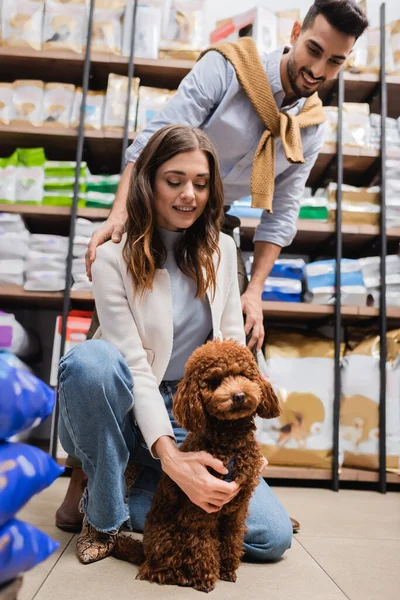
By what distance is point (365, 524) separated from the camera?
1.61m

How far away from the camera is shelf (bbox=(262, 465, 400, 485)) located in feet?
7.02

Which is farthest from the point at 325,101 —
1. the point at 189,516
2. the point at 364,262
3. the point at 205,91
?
the point at 189,516

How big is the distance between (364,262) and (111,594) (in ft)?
5.89

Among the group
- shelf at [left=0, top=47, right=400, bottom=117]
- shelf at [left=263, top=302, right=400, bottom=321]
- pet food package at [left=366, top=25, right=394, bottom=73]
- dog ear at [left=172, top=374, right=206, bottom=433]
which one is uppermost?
pet food package at [left=366, top=25, right=394, bottom=73]

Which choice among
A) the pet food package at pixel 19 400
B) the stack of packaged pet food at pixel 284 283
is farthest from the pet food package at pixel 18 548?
Answer: the stack of packaged pet food at pixel 284 283

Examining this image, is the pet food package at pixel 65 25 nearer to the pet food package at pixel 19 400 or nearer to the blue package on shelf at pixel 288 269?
the blue package on shelf at pixel 288 269

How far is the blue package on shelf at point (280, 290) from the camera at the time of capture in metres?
2.30

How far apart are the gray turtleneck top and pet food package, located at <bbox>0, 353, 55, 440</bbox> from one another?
0.66m

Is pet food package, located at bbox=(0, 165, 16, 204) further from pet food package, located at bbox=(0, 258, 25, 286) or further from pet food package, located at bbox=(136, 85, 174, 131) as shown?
pet food package, located at bbox=(136, 85, 174, 131)

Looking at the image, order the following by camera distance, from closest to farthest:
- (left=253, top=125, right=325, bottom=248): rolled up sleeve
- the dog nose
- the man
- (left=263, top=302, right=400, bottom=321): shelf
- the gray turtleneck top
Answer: the dog nose → the gray turtleneck top → the man → (left=253, top=125, right=325, bottom=248): rolled up sleeve → (left=263, top=302, right=400, bottom=321): shelf

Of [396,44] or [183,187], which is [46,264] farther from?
[396,44]

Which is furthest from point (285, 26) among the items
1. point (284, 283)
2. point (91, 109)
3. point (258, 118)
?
point (284, 283)

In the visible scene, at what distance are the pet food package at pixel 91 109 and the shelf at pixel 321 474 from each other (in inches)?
68.0

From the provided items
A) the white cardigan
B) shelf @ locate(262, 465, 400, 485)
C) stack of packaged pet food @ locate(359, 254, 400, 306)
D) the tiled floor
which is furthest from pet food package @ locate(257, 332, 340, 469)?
the white cardigan
